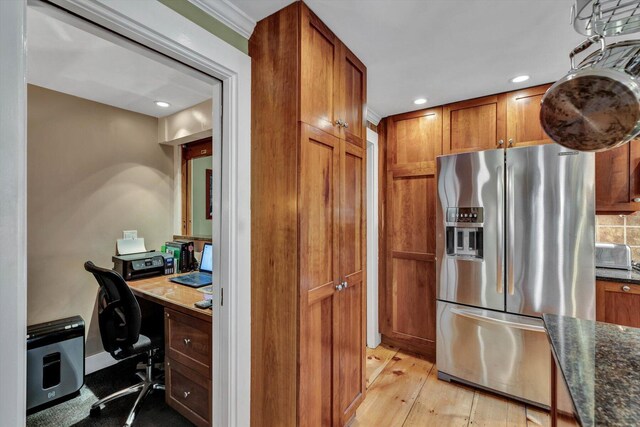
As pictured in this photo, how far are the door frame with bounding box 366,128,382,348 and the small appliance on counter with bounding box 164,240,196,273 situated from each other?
181 centimetres

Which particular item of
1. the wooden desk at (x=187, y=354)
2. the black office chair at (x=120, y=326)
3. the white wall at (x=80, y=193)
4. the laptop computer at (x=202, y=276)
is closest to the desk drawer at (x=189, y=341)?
the wooden desk at (x=187, y=354)

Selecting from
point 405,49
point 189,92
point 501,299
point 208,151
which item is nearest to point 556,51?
point 405,49

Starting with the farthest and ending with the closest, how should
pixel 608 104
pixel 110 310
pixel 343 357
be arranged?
1. pixel 110 310
2. pixel 343 357
3. pixel 608 104

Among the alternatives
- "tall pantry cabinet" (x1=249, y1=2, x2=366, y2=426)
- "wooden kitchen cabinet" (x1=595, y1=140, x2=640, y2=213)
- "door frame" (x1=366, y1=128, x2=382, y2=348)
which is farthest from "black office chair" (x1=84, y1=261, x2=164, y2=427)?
"wooden kitchen cabinet" (x1=595, y1=140, x2=640, y2=213)

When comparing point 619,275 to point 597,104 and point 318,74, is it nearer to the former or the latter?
point 597,104

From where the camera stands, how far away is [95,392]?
222cm

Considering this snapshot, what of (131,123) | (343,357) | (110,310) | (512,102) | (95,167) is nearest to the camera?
(343,357)

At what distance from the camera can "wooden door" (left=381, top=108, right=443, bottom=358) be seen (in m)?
2.65

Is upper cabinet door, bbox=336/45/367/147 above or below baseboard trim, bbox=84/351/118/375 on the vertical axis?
above

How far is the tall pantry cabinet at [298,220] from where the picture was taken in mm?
1320

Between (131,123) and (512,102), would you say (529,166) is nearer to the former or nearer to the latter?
A: (512,102)

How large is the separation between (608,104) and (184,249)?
3082 millimetres

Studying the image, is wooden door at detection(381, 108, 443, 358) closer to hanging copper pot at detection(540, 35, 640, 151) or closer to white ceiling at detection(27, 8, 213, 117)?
hanging copper pot at detection(540, 35, 640, 151)

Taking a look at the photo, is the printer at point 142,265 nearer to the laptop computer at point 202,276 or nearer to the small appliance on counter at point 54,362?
the laptop computer at point 202,276
